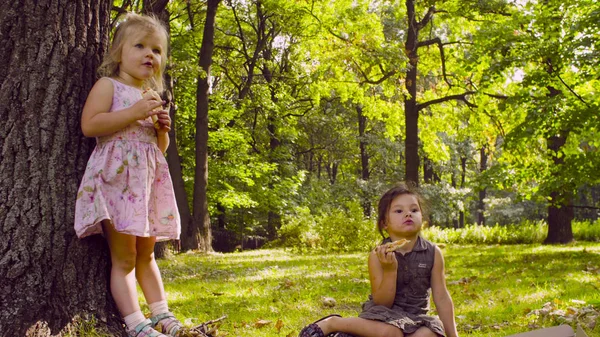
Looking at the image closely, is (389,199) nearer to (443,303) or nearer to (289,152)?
(443,303)

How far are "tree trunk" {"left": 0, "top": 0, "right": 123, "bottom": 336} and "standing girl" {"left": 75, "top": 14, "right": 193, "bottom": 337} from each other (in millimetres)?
106

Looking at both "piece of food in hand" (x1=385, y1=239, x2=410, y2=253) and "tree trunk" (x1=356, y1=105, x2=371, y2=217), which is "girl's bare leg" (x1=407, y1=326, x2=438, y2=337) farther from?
"tree trunk" (x1=356, y1=105, x2=371, y2=217)

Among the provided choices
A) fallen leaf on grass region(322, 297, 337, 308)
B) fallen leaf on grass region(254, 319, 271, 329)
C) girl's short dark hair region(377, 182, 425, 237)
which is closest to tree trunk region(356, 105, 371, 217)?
fallen leaf on grass region(322, 297, 337, 308)

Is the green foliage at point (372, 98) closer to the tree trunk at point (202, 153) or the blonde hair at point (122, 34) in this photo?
the tree trunk at point (202, 153)

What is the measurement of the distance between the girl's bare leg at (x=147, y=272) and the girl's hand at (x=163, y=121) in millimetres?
681

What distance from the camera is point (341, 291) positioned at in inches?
289

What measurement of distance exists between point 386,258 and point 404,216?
0.43m

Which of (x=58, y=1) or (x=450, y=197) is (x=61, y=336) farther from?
(x=450, y=197)

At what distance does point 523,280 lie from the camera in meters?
8.35

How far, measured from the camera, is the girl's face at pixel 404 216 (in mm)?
3787

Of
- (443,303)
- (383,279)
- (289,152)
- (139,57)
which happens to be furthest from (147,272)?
(289,152)

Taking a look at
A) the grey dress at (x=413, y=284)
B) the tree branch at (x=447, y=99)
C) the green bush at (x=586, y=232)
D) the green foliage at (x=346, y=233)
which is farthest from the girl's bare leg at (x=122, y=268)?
the green bush at (x=586, y=232)

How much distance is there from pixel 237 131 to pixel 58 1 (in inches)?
833

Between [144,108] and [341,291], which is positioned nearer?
[144,108]
